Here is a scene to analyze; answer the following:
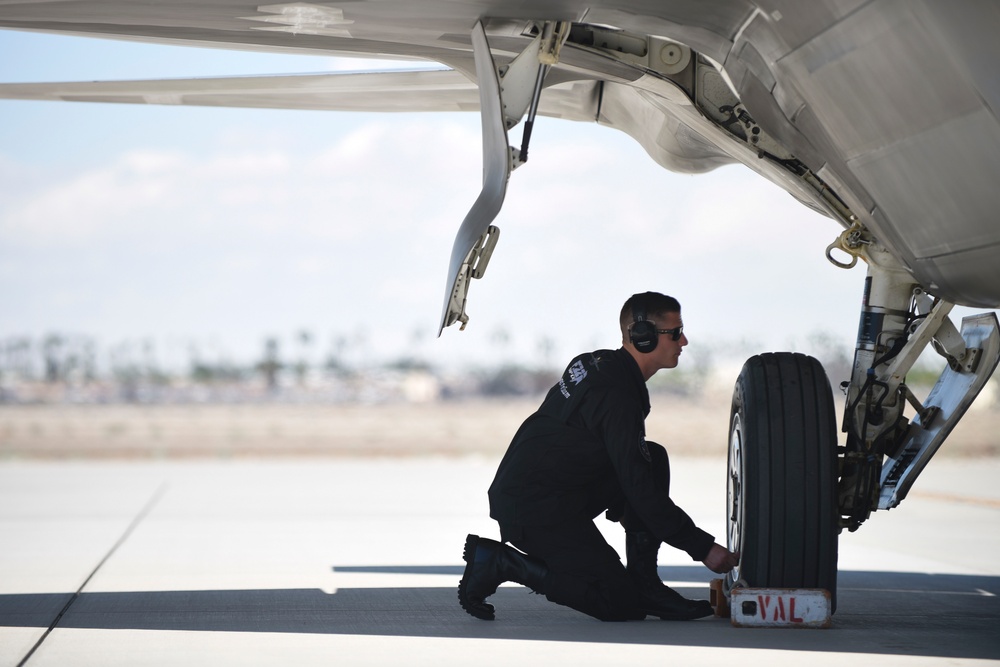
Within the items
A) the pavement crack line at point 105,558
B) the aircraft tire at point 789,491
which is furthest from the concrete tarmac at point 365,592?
the aircraft tire at point 789,491

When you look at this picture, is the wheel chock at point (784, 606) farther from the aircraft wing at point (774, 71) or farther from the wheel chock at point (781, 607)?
the aircraft wing at point (774, 71)

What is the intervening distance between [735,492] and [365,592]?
6.20 feet

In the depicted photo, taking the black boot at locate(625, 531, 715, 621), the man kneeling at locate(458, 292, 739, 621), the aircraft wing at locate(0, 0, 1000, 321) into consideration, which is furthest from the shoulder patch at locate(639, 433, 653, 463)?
the aircraft wing at locate(0, 0, 1000, 321)

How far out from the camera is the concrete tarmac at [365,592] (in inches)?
154

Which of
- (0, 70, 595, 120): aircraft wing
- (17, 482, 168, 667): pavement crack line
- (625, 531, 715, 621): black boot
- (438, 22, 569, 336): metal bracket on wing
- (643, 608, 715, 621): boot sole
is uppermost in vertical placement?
(0, 70, 595, 120): aircraft wing

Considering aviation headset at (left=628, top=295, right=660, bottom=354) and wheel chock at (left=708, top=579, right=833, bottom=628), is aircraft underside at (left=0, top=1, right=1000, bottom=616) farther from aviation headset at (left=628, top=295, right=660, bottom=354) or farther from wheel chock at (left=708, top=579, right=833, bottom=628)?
aviation headset at (left=628, top=295, right=660, bottom=354)

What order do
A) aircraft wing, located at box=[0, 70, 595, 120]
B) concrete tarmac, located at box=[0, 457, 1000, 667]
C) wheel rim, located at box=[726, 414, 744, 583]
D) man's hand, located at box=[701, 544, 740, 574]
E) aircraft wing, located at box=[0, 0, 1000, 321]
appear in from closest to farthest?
1. aircraft wing, located at box=[0, 0, 1000, 321]
2. concrete tarmac, located at box=[0, 457, 1000, 667]
3. man's hand, located at box=[701, 544, 740, 574]
4. wheel rim, located at box=[726, 414, 744, 583]
5. aircraft wing, located at box=[0, 70, 595, 120]

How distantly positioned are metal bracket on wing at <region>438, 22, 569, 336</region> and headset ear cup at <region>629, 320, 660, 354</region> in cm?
81

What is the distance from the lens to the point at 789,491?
4230 millimetres

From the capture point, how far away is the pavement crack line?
165 inches

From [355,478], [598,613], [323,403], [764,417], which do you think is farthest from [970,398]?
[323,403]

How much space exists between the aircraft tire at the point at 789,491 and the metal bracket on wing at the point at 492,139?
115 cm

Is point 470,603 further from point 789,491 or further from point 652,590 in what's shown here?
point 789,491

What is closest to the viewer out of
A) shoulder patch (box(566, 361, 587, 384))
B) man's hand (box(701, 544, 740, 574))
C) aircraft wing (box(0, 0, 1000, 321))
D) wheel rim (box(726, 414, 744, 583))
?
aircraft wing (box(0, 0, 1000, 321))
